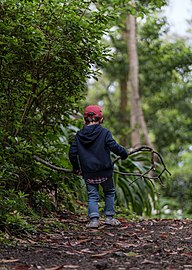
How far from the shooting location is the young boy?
5.52 m

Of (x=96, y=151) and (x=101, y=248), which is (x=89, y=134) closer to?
(x=96, y=151)

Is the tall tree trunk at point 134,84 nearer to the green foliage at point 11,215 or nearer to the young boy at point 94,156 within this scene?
the young boy at point 94,156

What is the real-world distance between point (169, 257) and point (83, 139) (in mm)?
2096

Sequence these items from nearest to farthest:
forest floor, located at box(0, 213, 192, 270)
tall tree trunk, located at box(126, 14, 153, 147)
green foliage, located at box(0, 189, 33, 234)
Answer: forest floor, located at box(0, 213, 192, 270), green foliage, located at box(0, 189, 33, 234), tall tree trunk, located at box(126, 14, 153, 147)

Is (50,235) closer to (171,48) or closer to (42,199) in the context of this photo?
(42,199)

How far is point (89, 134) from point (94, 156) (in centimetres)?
25

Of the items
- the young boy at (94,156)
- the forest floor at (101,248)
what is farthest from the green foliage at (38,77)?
the forest floor at (101,248)

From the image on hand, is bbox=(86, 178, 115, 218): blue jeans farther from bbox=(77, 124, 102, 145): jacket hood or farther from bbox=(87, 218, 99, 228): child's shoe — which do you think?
bbox=(77, 124, 102, 145): jacket hood

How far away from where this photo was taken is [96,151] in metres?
5.54

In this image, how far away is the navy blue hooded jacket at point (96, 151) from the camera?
5.52 m

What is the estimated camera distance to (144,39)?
1411 cm

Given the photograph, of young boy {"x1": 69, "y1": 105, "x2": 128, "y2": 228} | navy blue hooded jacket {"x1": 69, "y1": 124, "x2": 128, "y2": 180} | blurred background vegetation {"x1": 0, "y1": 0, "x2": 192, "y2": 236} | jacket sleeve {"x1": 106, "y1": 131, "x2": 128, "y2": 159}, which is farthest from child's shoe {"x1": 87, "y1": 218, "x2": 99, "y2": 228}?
jacket sleeve {"x1": 106, "y1": 131, "x2": 128, "y2": 159}

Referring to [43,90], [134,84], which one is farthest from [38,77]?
[134,84]

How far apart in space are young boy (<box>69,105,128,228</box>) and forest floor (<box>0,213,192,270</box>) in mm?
254
